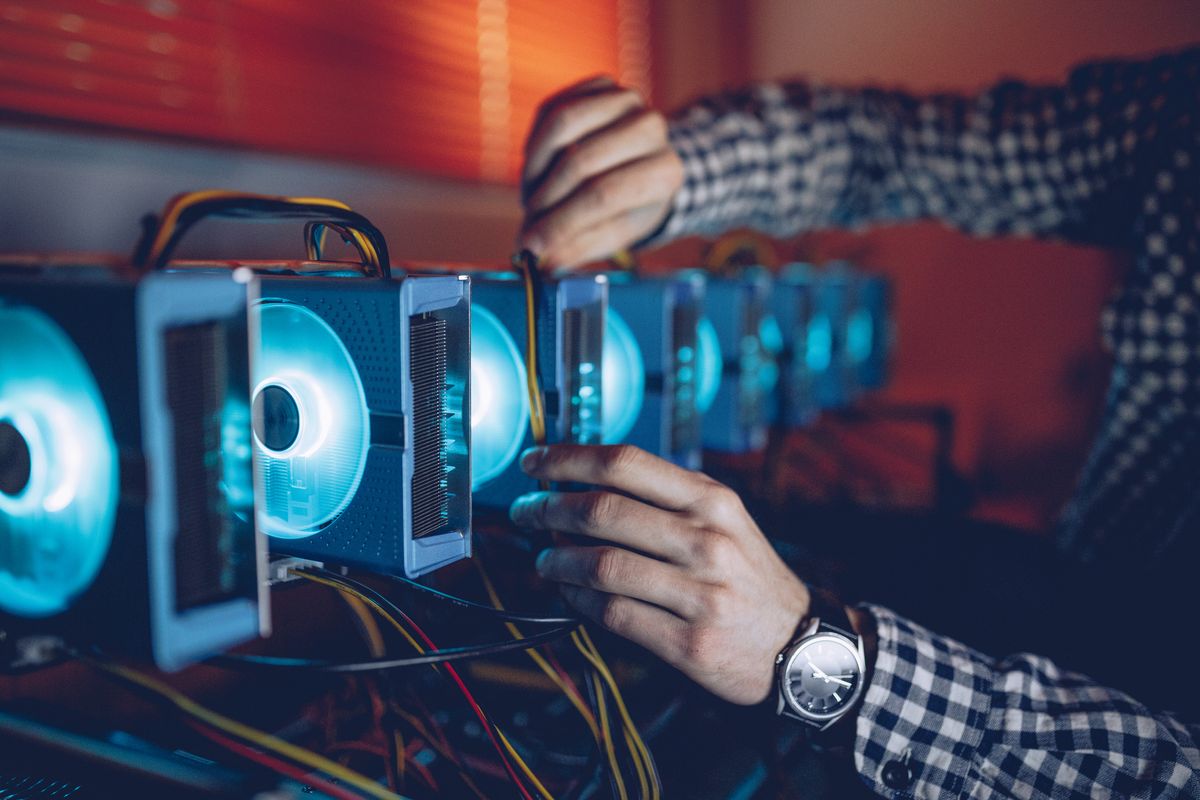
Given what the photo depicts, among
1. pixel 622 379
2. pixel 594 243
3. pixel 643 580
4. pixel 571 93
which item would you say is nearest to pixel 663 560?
pixel 643 580

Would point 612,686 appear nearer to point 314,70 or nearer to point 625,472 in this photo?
point 625,472

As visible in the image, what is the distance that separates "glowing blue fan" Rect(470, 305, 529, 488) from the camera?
1.90ft

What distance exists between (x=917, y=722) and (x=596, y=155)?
0.55 m

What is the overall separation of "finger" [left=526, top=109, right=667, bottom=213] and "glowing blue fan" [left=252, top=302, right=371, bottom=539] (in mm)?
347

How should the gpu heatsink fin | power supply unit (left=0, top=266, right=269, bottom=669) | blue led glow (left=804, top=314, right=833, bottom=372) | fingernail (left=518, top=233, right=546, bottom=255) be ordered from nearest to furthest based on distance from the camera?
power supply unit (left=0, top=266, right=269, bottom=669), the gpu heatsink fin, fingernail (left=518, top=233, right=546, bottom=255), blue led glow (left=804, top=314, right=833, bottom=372)

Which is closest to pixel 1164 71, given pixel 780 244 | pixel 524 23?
pixel 524 23

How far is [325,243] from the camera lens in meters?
0.56

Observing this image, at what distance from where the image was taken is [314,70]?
122 centimetres

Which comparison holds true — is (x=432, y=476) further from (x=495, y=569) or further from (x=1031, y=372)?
(x=1031, y=372)

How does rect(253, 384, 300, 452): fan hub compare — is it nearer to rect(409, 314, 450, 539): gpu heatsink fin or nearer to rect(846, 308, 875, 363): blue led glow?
rect(409, 314, 450, 539): gpu heatsink fin

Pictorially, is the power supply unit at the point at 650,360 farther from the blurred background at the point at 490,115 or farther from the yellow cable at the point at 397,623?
the blurred background at the point at 490,115

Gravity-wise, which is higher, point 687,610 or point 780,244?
point 780,244

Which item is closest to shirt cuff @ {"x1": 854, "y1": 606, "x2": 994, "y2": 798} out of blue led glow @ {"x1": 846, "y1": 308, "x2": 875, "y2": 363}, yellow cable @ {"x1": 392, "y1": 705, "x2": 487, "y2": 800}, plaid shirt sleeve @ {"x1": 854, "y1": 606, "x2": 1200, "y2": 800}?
plaid shirt sleeve @ {"x1": 854, "y1": 606, "x2": 1200, "y2": 800}

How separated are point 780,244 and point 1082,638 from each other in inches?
68.4
